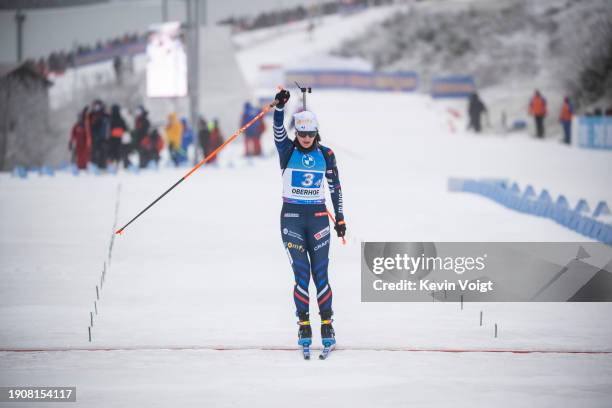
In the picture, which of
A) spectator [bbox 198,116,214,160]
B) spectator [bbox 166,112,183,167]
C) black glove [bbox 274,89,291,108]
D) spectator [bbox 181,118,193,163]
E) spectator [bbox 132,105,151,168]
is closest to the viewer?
black glove [bbox 274,89,291,108]

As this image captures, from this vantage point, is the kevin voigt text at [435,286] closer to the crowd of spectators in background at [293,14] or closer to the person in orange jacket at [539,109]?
the person in orange jacket at [539,109]

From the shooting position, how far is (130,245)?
47.8 feet

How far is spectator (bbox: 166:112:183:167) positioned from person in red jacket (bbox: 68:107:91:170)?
3300 mm

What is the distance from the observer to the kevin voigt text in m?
10.5

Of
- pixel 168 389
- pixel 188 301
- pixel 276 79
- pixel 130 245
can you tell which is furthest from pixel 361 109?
pixel 168 389

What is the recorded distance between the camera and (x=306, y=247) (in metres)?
7.98

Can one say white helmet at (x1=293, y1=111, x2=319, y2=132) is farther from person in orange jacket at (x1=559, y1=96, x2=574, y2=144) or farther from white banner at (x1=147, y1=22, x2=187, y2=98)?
person in orange jacket at (x1=559, y1=96, x2=574, y2=144)

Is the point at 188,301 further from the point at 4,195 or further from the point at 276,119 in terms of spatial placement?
the point at 4,195

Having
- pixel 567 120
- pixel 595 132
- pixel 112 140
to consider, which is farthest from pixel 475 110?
pixel 112 140

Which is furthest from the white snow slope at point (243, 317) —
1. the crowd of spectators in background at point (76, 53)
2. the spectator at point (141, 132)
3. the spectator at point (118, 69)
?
the crowd of spectators in background at point (76, 53)

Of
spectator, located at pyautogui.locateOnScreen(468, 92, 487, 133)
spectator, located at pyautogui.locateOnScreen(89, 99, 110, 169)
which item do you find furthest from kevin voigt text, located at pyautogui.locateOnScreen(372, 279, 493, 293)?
spectator, located at pyautogui.locateOnScreen(468, 92, 487, 133)

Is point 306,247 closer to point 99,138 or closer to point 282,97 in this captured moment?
point 282,97

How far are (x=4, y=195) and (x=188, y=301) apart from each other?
12.8 m

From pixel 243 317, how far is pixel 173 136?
2193 centimetres
